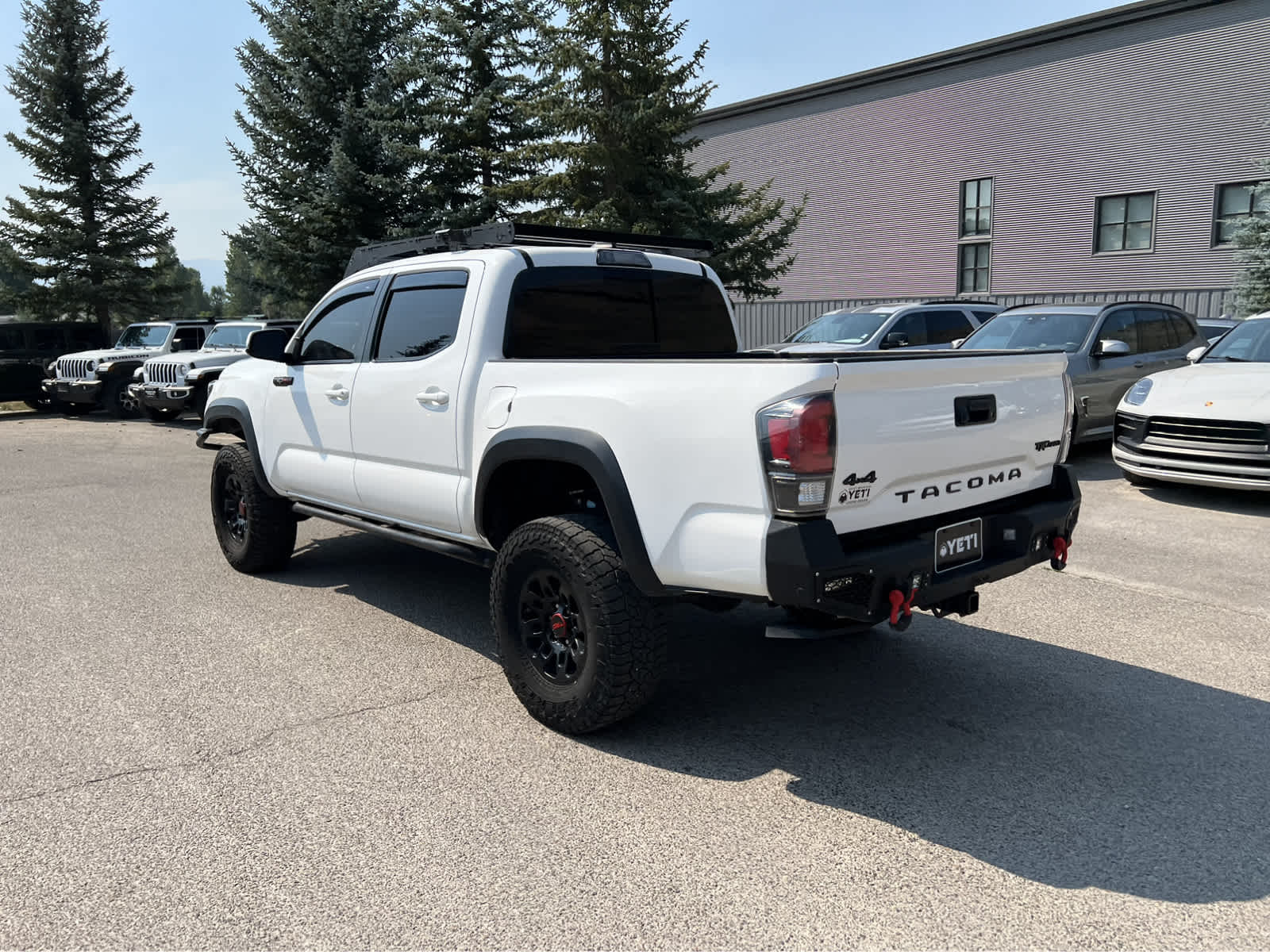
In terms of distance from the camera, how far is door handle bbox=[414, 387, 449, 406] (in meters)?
4.52

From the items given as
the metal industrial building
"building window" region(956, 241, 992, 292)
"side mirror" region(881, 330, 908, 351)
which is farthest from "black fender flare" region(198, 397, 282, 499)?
"building window" region(956, 241, 992, 292)

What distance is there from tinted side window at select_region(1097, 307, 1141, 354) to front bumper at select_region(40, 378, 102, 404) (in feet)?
56.2

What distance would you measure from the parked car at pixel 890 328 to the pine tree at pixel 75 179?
24.0 metres

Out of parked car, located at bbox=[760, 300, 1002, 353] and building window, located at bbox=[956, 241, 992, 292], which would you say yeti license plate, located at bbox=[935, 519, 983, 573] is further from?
building window, located at bbox=[956, 241, 992, 292]

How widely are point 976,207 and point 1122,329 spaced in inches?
960

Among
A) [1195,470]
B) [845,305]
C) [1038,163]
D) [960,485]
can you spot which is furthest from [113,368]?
[1038,163]

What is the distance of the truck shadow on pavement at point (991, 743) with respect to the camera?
10.0ft

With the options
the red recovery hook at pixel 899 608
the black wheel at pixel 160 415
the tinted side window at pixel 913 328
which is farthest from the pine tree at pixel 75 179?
the red recovery hook at pixel 899 608

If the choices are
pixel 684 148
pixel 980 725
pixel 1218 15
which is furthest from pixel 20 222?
pixel 1218 15

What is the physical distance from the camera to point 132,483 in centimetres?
1071

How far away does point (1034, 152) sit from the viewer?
104 feet

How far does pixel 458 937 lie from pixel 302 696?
2.03 meters

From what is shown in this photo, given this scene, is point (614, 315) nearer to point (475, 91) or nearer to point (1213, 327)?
point (1213, 327)

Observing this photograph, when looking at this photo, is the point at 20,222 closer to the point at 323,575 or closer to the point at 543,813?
the point at 323,575
